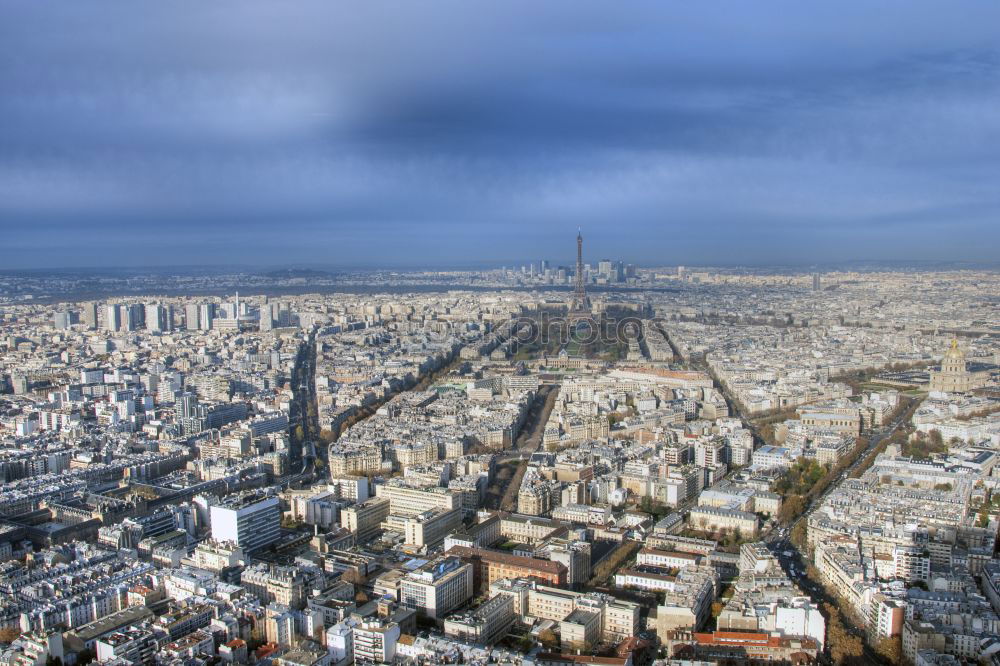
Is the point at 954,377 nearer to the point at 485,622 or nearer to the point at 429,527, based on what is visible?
the point at 429,527

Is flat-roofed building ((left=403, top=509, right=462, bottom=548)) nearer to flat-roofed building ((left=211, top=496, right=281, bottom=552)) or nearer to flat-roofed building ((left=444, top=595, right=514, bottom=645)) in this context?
flat-roofed building ((left=211, top=496, right=281, bottom=552))

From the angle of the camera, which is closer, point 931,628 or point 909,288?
point 931,628

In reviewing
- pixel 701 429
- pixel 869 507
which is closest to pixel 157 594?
pixel 869 507

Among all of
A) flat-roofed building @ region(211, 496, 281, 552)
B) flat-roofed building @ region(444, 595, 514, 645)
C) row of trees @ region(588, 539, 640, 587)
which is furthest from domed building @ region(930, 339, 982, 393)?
flat-roofed building @ region(211, 496, 281, 552)

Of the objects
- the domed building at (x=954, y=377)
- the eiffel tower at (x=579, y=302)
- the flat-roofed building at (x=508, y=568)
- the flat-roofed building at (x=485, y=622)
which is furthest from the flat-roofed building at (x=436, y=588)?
the eiffel tower at (x=579, y=302)

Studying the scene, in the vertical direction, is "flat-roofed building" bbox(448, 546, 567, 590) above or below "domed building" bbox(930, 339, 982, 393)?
below

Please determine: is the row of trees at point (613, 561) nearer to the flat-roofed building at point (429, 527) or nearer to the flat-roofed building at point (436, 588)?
the flat-roofed building at point (436, 588)

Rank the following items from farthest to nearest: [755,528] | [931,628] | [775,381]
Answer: [775,381] → [755,528] → [931,628]

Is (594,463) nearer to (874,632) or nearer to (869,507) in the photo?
(869,507)
